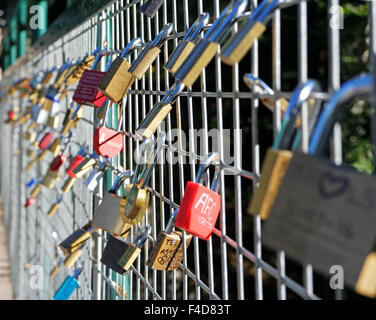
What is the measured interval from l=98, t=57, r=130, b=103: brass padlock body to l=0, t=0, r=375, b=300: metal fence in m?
0.07

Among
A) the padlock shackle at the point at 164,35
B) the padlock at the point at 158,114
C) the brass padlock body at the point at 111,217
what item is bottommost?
the brass padlock body at the point at 111,217

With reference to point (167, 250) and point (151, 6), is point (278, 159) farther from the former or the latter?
point (151, 6)

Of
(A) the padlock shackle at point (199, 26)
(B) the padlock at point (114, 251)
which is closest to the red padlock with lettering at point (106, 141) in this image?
(B) the padlock at point (114, 251)

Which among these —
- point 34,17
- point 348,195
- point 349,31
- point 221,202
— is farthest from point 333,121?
point 34,17

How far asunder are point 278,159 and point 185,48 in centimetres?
34

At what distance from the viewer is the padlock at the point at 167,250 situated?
899 mm

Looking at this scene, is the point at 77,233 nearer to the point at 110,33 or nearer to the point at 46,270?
the point at 110,33

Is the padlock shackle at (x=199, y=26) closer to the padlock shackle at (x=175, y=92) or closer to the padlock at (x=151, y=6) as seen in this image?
the padlock shackle at (x=175, y=92)

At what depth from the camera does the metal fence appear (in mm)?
684

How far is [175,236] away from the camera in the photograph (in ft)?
3.00

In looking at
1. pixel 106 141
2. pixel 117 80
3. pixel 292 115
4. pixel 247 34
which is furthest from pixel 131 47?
pixel 292 115

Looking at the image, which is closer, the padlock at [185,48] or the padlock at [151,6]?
the padlock at [185,48]

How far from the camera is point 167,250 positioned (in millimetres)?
911

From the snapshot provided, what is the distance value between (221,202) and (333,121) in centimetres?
37
